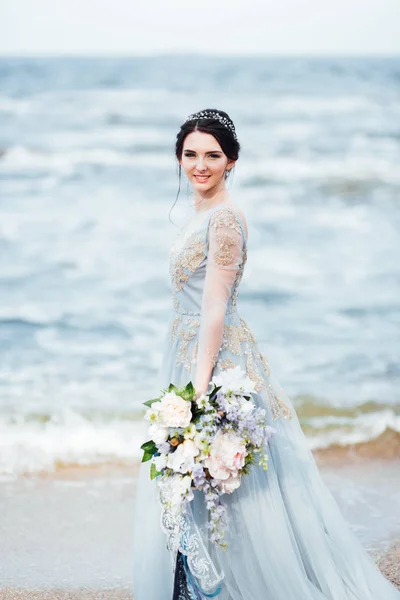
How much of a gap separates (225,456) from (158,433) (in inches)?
7.7

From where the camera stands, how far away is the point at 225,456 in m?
2.42

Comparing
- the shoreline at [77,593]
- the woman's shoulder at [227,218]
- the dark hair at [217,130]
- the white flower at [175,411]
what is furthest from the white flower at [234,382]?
the shoreline at [77,593]

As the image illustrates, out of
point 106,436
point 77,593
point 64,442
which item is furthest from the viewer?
point 106,436

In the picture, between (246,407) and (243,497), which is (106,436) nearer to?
(243,497)

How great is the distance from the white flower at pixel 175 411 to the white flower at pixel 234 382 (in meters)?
0.11

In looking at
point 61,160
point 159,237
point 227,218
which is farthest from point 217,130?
point 61,160

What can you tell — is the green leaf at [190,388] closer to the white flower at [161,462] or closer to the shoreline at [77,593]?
the white flower at [161,462]

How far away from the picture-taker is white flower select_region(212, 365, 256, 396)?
245cm

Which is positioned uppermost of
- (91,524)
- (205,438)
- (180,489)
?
(91,524)

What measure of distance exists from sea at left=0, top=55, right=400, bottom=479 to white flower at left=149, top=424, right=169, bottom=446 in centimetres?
269

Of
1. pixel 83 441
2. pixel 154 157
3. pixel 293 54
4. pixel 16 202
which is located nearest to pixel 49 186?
pixel 16 202

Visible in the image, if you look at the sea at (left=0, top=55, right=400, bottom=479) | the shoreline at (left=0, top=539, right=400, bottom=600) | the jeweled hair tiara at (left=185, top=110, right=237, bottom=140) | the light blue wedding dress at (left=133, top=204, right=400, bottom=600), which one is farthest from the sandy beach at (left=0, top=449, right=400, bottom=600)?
the jeweled hair tiara at (left=185, top=110, right=237, bottom=140)

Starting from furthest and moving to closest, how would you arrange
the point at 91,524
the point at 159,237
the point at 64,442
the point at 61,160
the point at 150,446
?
the point at 61,160 → the point at 159,237 → the point at 64,442 → the point at 91,524 → the point at 150,446

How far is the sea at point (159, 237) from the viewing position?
248 inches
